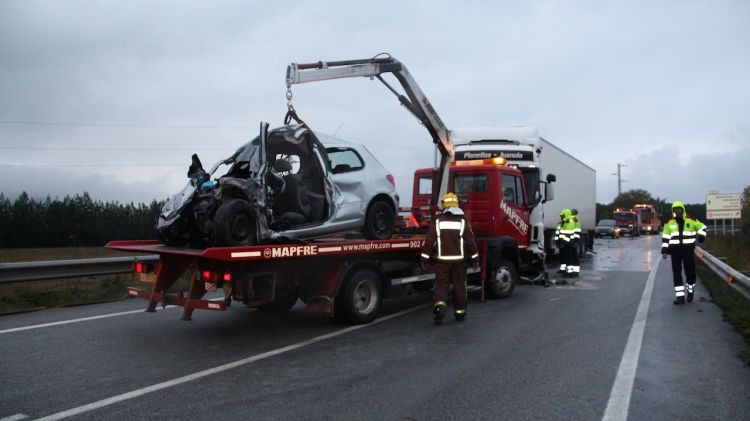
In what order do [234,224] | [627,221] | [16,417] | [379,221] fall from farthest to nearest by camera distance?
[627,221]
[379,221]
[234,224]
[16,417]

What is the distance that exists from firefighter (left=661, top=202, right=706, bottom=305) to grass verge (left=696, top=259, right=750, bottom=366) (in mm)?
628

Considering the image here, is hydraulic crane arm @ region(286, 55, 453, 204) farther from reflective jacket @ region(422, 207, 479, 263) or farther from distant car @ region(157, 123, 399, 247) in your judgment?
reflective jacket @ region(422, 207, 479, 263)

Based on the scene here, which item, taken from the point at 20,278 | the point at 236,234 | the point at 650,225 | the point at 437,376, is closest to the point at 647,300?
the point at 437,376

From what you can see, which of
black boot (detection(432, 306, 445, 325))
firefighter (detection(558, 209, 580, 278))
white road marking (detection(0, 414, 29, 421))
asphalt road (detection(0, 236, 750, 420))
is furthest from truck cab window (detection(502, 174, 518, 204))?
white road marking (detection(0, 414, 29, 421))

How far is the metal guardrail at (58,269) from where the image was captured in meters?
8.16

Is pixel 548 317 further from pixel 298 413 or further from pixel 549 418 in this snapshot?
pixel 298 413

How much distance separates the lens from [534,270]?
11820 mm

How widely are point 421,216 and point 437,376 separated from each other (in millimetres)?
5881

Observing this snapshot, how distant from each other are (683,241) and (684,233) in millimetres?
136

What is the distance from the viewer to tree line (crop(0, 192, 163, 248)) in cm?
2806

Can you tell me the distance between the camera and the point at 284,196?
7625 millimetres

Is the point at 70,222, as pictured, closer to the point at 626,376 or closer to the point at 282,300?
the point at 282,300

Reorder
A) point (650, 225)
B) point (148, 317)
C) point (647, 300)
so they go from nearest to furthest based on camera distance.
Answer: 1. point (148, 317)
2. point (647, 300)
3. point (650, 225)

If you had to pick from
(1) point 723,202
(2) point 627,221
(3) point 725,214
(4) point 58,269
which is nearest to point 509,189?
(4) point 58,269
